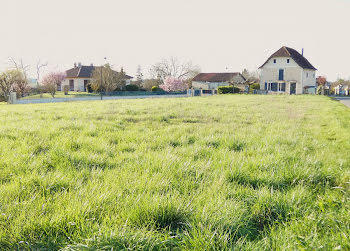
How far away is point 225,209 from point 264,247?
457mm

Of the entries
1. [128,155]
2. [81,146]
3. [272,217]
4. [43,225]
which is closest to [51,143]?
[81,146]

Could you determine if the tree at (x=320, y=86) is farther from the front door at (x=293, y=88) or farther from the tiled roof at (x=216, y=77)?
the tiled roof at (x=216, y=77)

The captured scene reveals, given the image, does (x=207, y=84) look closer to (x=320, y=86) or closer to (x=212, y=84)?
(x=212, y=84)

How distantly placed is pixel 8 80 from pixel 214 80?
44712 mm

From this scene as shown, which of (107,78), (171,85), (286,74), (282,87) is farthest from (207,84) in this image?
(107,78)

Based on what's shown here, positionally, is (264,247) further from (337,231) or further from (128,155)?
(128,155)

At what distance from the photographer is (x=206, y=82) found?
6550 centimetres

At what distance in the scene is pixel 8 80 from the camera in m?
32.4

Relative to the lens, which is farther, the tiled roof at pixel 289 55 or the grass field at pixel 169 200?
the tiled roof at pixel 289 55

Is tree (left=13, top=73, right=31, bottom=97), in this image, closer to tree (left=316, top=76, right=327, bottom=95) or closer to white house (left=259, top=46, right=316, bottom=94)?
white house (left=259, top=46, right=316, bottom=94)

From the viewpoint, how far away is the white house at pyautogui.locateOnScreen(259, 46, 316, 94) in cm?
4819

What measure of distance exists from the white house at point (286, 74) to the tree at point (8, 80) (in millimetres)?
40712

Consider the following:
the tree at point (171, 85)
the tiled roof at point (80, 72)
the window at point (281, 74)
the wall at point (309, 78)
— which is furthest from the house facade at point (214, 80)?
the tiled roof at point (80, 72)

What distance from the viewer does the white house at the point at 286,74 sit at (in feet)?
158
